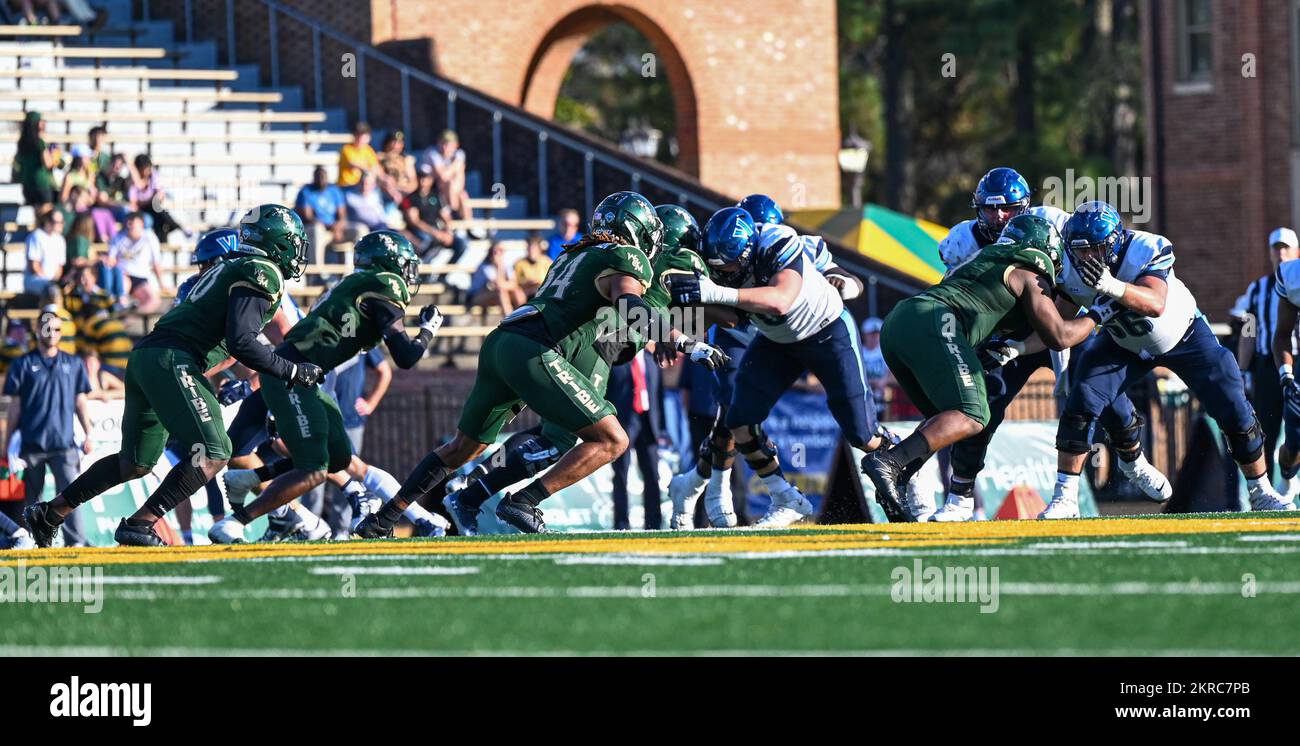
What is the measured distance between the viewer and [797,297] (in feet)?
39.5

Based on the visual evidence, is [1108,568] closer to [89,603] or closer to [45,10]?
[89,603]

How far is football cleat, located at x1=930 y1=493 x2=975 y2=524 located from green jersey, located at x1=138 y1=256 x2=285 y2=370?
377cm

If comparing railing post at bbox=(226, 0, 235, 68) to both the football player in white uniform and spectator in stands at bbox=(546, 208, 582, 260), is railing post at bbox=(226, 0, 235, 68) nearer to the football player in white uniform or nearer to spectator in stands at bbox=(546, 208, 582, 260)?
spectator in stands at bbox=(546, 208, 582, 260)

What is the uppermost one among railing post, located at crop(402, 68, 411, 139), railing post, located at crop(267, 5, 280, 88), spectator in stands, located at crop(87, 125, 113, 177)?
railing post, located at crop(267, 5, 280, 88)

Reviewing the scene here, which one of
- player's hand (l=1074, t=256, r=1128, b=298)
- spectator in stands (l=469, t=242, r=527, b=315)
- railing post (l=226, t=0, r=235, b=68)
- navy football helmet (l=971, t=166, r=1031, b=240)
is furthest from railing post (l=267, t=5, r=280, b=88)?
player's hand (l=1074, t=256, r=1128, b=298)

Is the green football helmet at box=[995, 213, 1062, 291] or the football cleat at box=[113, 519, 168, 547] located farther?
the green football helmet at box=[995, 213, 1062, 291]

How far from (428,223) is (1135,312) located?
38.5ft

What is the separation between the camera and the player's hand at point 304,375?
11.3 metres

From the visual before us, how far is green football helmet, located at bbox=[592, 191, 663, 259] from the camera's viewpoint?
37.2 ft

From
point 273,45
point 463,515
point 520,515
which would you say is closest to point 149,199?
point 273,45

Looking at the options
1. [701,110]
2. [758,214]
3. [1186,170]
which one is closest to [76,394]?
[758,214]

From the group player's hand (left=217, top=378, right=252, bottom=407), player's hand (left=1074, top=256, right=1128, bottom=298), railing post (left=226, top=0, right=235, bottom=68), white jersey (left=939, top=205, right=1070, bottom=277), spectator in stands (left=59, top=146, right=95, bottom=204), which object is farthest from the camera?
railing post (left=226, top=0, right=235, bottom=68)

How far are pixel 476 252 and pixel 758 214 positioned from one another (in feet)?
34.5

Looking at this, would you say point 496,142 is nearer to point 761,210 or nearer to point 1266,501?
point 761,210
